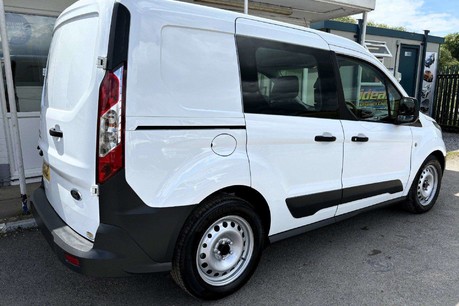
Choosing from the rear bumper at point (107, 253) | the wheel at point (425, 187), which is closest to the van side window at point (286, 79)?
the rear bumper at point (107, 253)

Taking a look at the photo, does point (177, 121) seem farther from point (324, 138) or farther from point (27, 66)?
point (27, 66)

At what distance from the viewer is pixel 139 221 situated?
2232mm

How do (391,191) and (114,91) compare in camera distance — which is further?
(391,191)

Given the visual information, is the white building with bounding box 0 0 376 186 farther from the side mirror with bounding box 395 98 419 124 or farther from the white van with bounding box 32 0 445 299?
the side mirror with bounding box 395 98 419 124

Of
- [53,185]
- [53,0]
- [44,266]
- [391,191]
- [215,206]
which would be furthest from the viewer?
[53,0]

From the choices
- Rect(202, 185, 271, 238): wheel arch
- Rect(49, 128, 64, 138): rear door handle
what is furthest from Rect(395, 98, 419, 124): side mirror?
Rect(49, 128, 64, 138): rear door handle

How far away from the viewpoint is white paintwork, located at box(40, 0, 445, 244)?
2.18 metres

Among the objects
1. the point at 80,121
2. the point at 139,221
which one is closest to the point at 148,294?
the point at 139,221

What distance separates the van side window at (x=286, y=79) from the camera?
2.69 metres

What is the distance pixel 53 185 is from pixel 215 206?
4.09 ft

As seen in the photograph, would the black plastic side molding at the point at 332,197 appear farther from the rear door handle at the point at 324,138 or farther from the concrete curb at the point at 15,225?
the concrete curb at the point at 15,225

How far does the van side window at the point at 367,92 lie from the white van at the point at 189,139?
45 mm

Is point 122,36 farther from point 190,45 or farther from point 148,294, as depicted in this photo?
point 148,294

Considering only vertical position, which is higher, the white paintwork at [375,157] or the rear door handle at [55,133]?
the rear door handle at [55,133]
